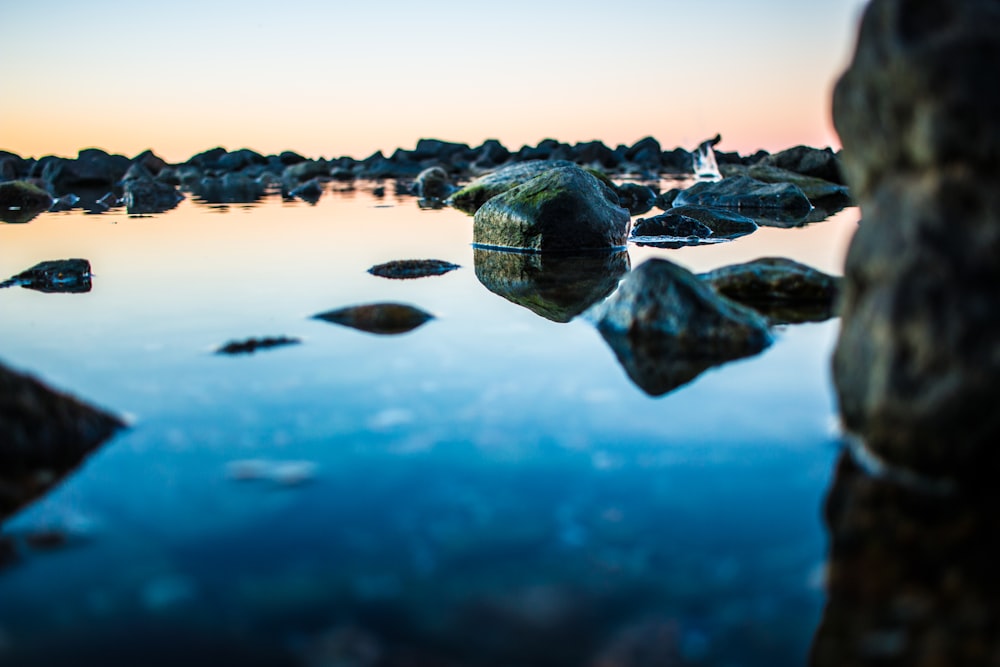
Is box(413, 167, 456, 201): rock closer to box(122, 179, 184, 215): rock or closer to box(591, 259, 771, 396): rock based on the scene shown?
box(122, 179, 184, 215): rock

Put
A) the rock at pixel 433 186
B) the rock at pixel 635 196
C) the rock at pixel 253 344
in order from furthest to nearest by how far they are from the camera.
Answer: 1. the rock at pixel 433 186
2. the rock at pixel 635 196
3. the rock at pixel 253 344

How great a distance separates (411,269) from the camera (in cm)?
620

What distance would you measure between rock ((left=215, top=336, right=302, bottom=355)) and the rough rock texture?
2.59 meters

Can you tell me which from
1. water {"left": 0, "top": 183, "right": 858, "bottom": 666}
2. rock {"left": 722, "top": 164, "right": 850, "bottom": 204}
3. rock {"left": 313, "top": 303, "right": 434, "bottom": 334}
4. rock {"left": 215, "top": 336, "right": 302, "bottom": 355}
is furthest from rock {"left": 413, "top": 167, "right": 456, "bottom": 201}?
water {"left": 0, "top": 183, "right": 858, "bottom": 666}

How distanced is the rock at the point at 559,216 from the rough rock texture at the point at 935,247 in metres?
4.82

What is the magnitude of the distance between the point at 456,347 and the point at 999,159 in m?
2.34

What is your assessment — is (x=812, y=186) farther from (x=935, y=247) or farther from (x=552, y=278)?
(x=935, y=247)

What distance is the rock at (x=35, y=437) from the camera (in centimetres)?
222

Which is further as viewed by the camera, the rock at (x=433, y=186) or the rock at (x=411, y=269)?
the rock at (x=433, y=186)

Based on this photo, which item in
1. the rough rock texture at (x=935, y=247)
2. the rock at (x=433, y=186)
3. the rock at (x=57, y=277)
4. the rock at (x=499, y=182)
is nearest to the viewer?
the rough rock texture at (x=935, y=247)

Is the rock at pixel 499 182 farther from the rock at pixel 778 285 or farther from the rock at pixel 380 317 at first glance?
the rock at pixel 380 317

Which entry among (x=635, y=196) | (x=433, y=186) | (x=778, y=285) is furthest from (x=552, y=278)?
(x=433, y=186)

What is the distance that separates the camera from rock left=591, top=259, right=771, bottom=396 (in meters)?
3.40

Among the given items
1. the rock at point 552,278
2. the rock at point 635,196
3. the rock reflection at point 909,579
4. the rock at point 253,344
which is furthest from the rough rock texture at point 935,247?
the rock at point 635,196
